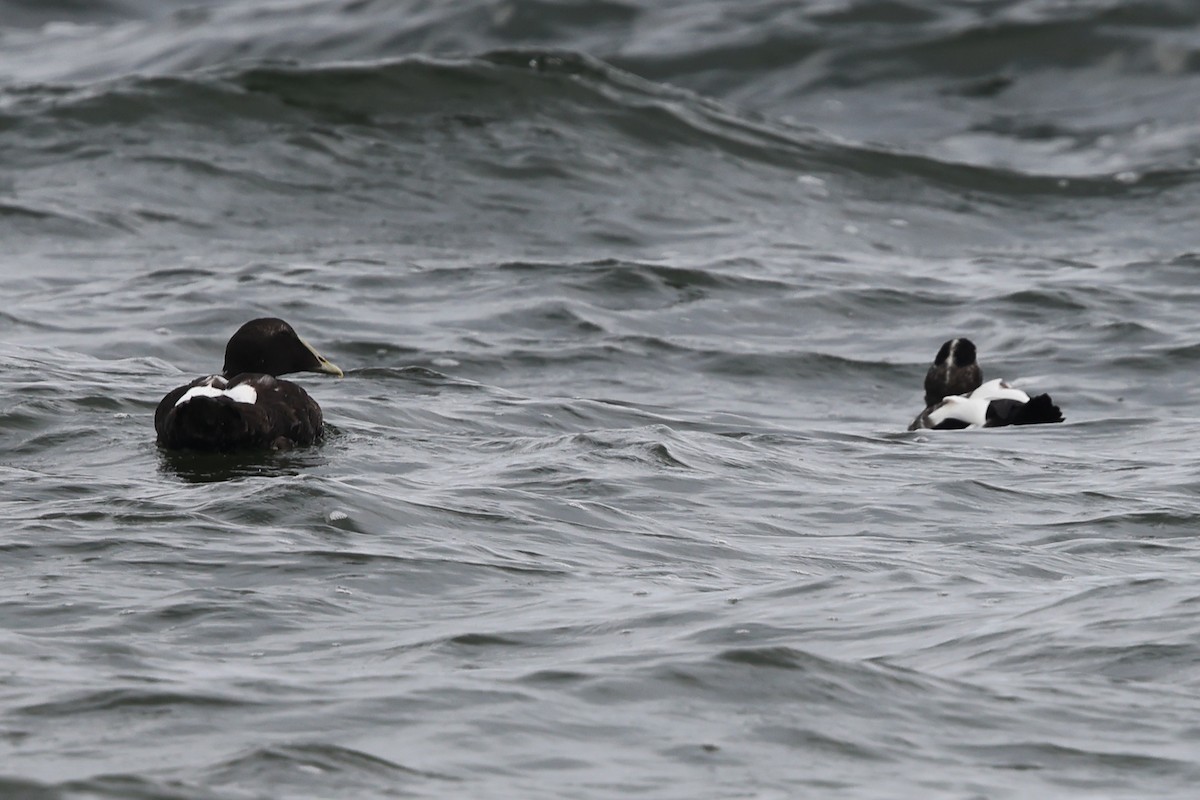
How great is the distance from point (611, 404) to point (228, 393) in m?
3.20

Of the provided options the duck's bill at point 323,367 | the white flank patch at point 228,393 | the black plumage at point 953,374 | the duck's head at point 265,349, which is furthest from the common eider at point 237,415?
the black plumage at point 953,374

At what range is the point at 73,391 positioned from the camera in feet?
35.3

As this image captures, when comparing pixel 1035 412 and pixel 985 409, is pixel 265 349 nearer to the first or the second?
pixel 985 409

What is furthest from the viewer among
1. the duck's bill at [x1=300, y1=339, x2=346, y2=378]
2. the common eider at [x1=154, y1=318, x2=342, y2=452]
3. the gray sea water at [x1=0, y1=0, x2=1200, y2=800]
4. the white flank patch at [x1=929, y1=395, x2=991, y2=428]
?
the white flank patch at [x1=929, y1=395, x2=991, y2=428]

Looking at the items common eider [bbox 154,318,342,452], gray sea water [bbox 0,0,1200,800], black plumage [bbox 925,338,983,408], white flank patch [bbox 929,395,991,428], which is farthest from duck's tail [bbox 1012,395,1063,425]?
common eider [bbox 154,318,342,452]

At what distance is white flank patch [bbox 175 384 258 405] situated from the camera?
937 centimetres

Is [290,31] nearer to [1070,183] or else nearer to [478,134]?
[478,134]

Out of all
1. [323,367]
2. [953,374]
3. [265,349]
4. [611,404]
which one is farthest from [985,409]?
A: [265,349]

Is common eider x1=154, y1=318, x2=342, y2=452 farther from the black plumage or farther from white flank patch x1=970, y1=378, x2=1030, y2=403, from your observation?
the black plumage

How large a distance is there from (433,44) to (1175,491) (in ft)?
62.1

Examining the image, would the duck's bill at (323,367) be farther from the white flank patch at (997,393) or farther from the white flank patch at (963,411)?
the white flank patch at (997,393)

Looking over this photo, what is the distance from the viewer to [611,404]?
1219cm

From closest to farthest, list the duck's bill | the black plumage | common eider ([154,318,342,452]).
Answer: common eider ([154,318,342,452]) → the duck's bill → the black plumage

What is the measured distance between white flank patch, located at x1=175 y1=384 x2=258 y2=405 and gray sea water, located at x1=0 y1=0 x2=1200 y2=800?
332 millimetres
